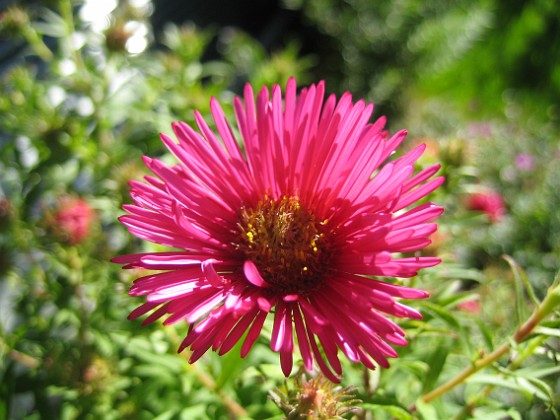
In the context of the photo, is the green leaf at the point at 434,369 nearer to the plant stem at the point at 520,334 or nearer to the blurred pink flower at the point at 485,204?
the plant stem at the point at 520,334

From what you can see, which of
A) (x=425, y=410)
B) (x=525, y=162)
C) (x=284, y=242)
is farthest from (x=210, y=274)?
(x=525, y=162)

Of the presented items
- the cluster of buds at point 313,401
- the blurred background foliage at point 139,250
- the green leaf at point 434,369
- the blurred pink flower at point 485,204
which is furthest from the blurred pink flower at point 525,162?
the cluster of buds at point 313,401

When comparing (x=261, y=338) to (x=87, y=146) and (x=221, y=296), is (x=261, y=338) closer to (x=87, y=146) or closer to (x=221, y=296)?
(x=221, y=296)

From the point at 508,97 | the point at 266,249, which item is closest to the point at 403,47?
the point at 508,97

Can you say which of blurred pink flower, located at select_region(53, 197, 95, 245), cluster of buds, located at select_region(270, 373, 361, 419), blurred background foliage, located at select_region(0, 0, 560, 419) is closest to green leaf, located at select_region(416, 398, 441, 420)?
blurred background foliage, located at select_region(0, 0, 560, 419)

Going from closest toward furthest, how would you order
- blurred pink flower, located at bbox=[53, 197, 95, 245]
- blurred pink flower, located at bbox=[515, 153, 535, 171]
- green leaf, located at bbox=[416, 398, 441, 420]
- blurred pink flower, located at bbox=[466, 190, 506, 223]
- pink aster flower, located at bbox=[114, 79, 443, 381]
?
1. pink aster flower, located at bbox=[114, 79, 443, 381]
2. green leaf, located at bbox=[416, 398, 441, 420]
3. blurred pink flower, located at bbox=[53, 197, 95, 245]
4. blurred pink flower, located at bbox=[466, 190, 506, 223]
5. blurred pink flower, located at bbox=[515, 153, 535, 171]

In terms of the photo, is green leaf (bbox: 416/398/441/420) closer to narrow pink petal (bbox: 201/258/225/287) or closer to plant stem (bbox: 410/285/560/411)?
plant stem (bbox: 410/285/560/411)
